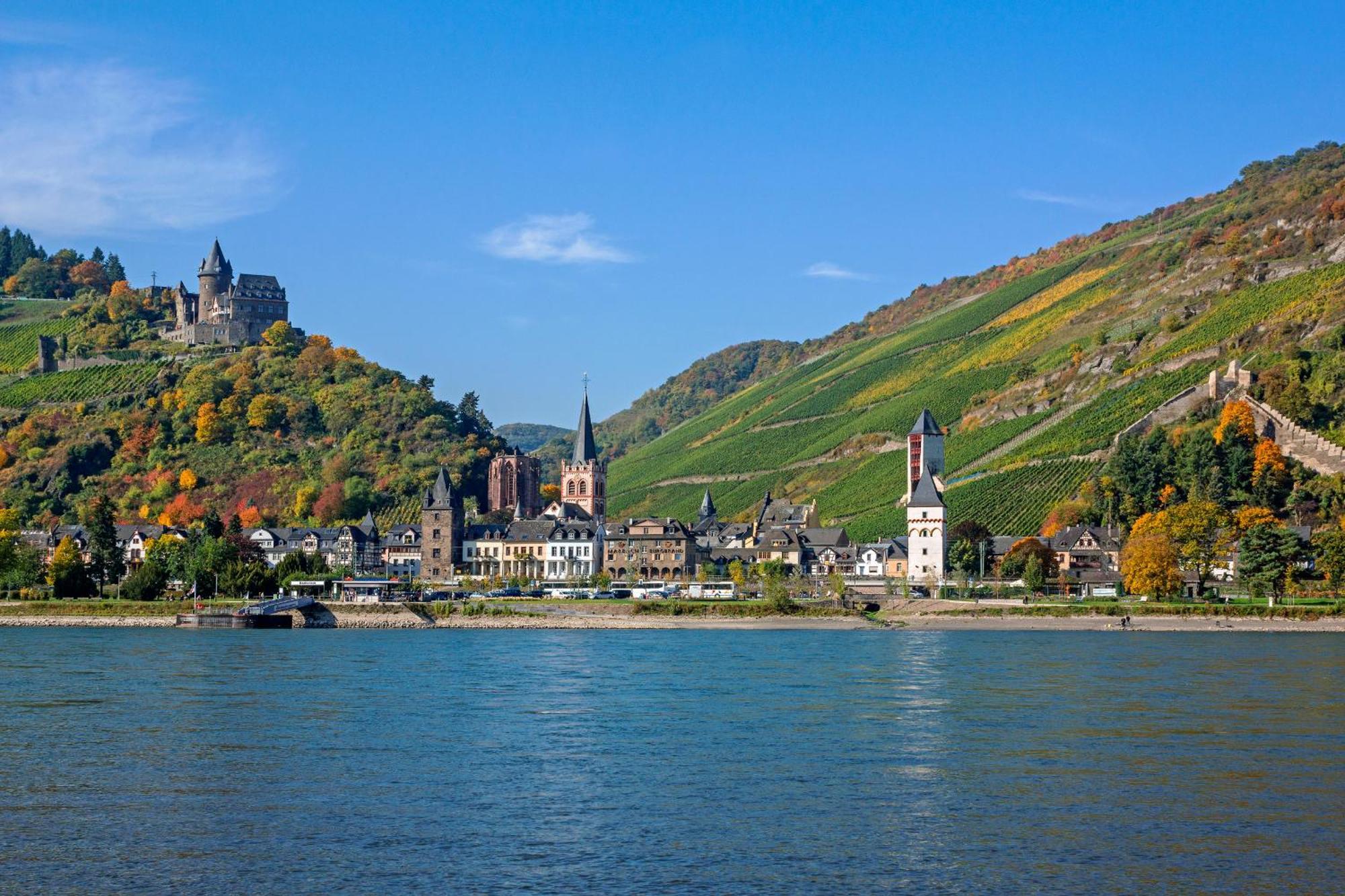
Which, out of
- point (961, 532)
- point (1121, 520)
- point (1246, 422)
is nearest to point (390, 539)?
point (961, 532)

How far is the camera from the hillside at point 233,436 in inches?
5335

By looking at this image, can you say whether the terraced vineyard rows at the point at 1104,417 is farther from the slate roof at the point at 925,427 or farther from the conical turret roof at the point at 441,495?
the conical turret roof at the point at 441,495

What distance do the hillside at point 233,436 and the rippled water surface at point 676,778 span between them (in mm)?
81662

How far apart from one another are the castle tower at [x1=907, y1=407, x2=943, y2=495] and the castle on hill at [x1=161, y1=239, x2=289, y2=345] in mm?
83834

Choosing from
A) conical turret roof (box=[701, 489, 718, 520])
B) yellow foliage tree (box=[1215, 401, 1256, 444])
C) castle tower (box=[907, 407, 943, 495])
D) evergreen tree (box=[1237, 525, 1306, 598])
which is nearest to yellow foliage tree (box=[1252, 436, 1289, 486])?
yellow foliage tree (box=[1215, 401, 1256, 444])

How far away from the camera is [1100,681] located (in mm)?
49000

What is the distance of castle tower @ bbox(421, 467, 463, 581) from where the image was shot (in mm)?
115250

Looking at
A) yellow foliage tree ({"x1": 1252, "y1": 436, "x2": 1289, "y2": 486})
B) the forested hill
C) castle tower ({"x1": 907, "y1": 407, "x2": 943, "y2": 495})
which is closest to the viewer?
yellow foliage tree ({"x1": 1252, "y1": 436, "x2": 1289, "y2": 486})

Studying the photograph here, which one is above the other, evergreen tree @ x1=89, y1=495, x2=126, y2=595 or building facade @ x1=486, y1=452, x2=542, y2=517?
building facade @ x1=486, y1=452, x2=542, y2=517

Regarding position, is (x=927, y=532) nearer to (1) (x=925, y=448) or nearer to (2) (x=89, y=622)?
(1) (x=925, y=448)

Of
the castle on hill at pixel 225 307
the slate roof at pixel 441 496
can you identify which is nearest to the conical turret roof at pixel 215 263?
the castle on hill at pixel 225 307

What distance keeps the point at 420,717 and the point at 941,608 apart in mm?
48129

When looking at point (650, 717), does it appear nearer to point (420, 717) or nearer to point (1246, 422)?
point (420, 717)

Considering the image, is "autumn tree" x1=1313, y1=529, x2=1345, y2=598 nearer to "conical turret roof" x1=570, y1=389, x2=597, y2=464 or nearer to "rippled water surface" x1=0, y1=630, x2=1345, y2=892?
"rippled water surface" x1=0, y1=630, x2=1345, y2=892
